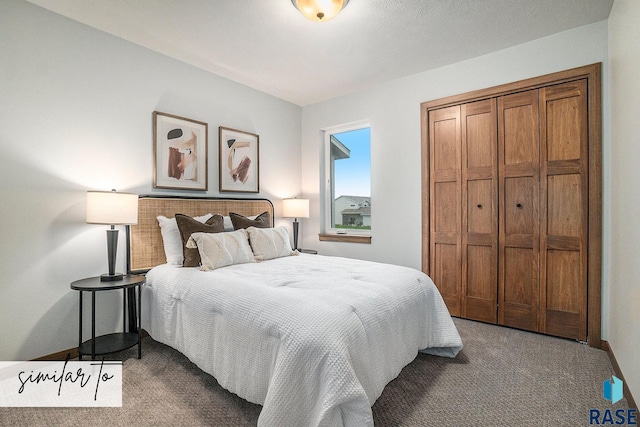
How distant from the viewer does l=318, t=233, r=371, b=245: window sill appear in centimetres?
403

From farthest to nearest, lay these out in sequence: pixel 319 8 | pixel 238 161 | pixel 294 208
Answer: pixel 294 208 < pixel 238 161 < pixel 319 8

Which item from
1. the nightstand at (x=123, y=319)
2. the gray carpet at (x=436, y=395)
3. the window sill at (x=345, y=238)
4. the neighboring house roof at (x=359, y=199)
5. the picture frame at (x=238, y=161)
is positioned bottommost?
the gray carpet at (x=436, y=395)

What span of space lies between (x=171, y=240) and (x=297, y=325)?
6.02ft

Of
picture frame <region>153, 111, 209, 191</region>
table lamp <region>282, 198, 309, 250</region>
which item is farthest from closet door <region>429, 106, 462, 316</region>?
picture frame <region>153, 111, 209, 191</region>

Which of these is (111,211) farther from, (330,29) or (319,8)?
(330,29)

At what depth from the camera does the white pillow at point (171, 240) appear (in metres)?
2.79

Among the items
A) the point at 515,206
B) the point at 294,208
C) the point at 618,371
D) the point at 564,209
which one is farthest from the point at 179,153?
the point at 618,371

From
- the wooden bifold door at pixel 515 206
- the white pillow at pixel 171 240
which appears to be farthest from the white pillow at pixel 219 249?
the wooden bifold door at pixel 515 206

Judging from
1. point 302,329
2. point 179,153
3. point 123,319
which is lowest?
point 123,319

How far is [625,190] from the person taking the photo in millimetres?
2059

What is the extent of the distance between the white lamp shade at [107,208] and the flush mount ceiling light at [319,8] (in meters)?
1.96

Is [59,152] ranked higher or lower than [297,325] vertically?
higher

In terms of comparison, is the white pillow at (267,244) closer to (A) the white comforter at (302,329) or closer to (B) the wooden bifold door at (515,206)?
(A) the white comforter at (302,329)

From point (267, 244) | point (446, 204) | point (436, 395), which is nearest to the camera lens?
point (436, 395)
